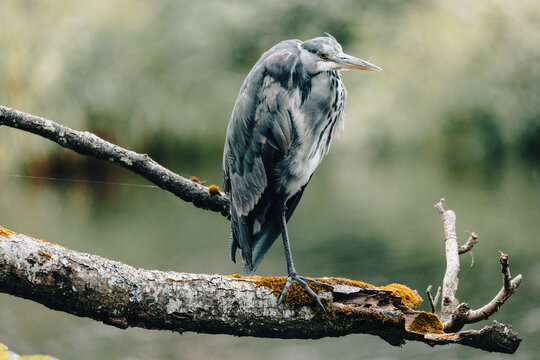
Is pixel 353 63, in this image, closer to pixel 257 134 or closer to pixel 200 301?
pixel 257 134

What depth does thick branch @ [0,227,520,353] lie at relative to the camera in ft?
3.71

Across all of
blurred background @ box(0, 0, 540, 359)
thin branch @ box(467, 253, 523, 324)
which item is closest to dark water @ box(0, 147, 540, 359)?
blurred background @ box(0, 0, 540, 359)

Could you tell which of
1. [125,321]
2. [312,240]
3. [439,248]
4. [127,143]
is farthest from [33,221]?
[125,321]

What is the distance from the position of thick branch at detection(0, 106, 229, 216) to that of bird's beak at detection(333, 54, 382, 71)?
71 centimetres

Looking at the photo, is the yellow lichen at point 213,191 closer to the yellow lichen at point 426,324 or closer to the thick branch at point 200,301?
the thick branch at point 200,301

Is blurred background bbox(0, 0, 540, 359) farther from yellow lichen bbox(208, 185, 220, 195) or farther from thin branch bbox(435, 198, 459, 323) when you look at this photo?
thin branch bbox(435, 198, 459, 323)

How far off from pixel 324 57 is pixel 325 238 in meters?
7.58

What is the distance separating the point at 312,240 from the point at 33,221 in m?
4.68

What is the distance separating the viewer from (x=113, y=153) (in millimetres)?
1827

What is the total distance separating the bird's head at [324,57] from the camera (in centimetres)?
171

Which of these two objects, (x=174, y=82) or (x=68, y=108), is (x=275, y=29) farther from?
(x=68, y=108)

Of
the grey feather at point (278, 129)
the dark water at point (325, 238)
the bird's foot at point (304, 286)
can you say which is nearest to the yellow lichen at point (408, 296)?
the bird's foot at point (304, 286)

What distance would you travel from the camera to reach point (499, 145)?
38.1 feet

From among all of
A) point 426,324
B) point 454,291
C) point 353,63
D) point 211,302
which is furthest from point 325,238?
point 211,302
